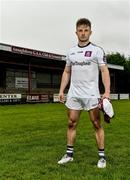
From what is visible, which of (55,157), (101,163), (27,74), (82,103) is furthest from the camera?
(27,74)

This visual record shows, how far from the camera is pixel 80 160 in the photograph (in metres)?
7.65

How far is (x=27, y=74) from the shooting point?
4625 cm

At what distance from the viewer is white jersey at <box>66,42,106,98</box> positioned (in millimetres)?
7180

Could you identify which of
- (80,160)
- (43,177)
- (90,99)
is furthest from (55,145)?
(43,177)

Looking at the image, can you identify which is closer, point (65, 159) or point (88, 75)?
point (88, 75)

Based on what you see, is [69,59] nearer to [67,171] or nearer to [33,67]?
[67,171]

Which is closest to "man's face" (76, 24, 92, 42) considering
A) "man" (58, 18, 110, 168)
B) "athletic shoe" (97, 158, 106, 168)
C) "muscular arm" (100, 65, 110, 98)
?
"man" (58, 18, 110, 168)

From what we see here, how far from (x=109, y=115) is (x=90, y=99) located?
0.40 meters

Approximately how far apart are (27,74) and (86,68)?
3929cm

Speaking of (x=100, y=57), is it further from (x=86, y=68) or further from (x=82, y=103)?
(x=82, y=103)

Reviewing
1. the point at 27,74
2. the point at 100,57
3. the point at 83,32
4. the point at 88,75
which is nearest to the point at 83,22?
the point at 83,32

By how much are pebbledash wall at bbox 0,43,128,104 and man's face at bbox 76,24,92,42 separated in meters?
27.1

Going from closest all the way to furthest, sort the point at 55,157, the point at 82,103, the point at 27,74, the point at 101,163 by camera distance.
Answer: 1. the point at 101,163
2. the point at 82,103
3. the point at 55,157
4. the point at 27,74

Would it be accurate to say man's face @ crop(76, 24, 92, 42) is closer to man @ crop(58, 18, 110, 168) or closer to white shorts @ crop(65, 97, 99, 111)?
man @ crop(58, 18, 110, 168)
